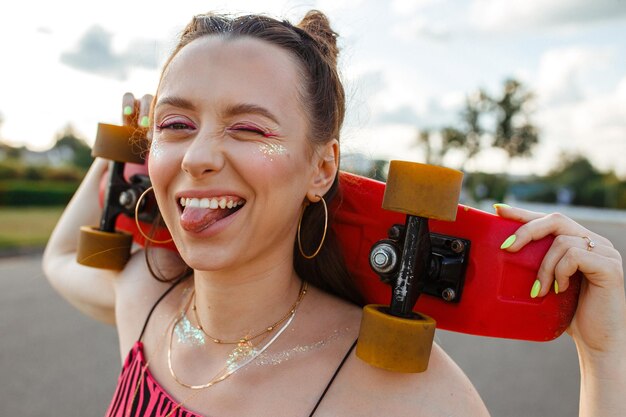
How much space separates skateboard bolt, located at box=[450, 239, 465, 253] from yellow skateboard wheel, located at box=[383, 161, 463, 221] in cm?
22

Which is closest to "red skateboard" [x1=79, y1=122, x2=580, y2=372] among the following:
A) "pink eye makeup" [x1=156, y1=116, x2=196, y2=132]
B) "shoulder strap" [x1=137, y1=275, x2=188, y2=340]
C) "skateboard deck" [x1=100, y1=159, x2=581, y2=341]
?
"skateboard deck" [x1=100, y1=159, x2=581, y2=341]

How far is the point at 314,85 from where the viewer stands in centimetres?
182

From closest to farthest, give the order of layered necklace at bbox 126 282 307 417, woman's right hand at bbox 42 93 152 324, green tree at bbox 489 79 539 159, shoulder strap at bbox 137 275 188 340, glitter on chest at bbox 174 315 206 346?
layered necklace at bbox 126 282 307 417 < glitter on chest at bbox 174 315 206 346 < shoulder strap at bbox 137 275 188 340 < woman's right hand at bbox 42 93 152 324 < green tree at bbox 489 79 539 159

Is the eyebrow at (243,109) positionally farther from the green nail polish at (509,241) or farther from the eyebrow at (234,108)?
the green nail polish at (509,241)

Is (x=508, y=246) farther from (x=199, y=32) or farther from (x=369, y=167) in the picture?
(x=199, y=32)

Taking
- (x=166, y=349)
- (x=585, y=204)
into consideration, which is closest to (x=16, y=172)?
(x=166, y=349)

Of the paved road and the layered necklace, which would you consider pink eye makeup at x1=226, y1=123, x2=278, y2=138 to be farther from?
the paved road

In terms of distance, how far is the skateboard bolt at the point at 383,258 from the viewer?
1.55 metres

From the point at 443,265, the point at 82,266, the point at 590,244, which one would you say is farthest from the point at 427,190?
the point at 82,266

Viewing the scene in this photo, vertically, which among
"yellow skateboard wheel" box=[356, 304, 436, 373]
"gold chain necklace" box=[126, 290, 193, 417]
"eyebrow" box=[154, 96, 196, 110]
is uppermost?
"eyebrow" box=[154, 96, 196, 110]

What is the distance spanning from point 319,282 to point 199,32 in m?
0.89

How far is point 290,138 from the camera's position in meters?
1.72

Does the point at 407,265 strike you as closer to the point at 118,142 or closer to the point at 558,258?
the point at 558,258

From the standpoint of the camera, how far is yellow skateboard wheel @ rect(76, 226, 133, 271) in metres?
2.25
